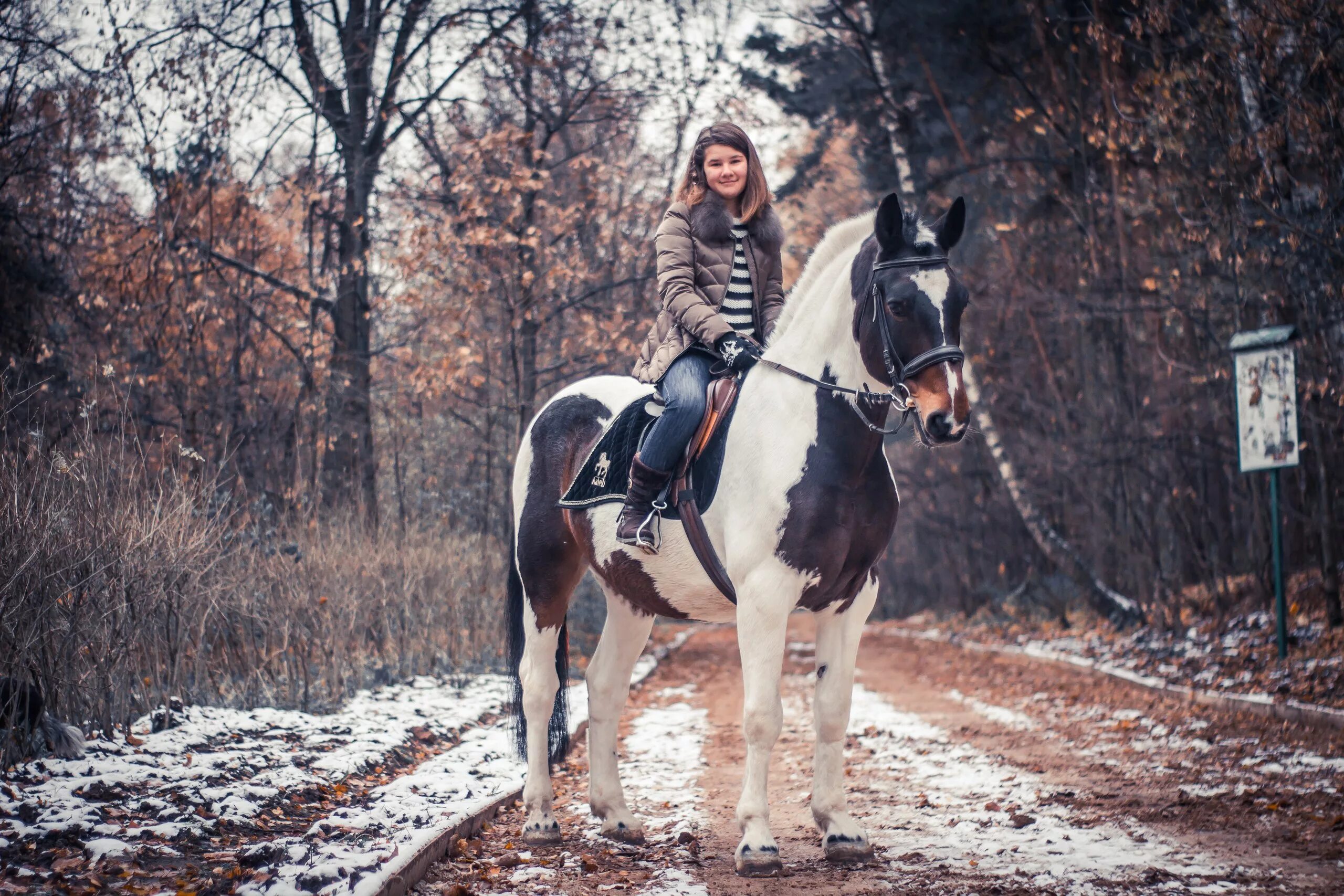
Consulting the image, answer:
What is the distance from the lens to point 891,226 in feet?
13.8

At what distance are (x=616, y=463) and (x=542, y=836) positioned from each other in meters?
1.76

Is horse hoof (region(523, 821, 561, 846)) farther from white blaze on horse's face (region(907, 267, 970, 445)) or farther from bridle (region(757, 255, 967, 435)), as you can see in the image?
white blaze on horse's face (region(907, 267, 970, 445))

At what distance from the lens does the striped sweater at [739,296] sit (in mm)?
5102

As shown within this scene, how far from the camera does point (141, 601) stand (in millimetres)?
6070

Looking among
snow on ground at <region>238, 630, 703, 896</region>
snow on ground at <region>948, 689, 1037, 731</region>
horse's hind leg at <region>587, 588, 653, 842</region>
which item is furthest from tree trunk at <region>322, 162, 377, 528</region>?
horse's hind leg at <region>587, 588, 653, 842</region>

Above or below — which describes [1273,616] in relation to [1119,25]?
below

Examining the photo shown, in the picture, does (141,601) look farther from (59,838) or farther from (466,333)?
(466,333)

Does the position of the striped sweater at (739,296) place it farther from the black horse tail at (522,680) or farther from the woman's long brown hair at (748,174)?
the black horse tail at (522,680)

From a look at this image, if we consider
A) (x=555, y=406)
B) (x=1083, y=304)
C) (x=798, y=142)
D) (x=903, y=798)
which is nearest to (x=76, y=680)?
(x=555, y=406)

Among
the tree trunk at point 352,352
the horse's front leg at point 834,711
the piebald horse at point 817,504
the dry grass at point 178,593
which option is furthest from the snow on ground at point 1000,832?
the tree trunk at point 352,352

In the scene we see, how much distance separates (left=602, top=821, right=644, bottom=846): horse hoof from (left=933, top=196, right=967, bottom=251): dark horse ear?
293 centimetres

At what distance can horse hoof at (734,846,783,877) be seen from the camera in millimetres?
4188

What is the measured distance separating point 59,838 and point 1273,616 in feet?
37.7

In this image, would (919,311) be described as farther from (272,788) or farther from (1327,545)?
(1327,545)
